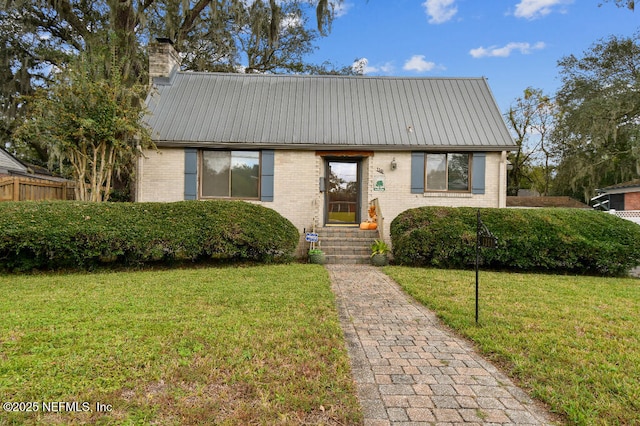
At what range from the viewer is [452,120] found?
1028 centimetres

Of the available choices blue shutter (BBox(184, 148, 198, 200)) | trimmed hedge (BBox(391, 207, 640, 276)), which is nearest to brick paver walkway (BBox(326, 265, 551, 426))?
trimmed hedge (BBox(391, 207, 640, 276))

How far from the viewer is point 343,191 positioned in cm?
1050

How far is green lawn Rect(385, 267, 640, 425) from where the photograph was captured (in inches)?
93.1

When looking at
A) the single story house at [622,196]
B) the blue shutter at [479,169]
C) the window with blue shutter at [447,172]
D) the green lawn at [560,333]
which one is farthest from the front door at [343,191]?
the single story house at [622,196]

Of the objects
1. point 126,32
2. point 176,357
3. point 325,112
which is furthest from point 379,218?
point 126,32

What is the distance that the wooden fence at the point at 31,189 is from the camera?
7996mm

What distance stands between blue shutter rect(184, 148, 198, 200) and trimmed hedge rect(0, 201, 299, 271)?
192 cm

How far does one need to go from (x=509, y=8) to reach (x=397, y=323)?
15.4m

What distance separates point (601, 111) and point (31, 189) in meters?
21.4

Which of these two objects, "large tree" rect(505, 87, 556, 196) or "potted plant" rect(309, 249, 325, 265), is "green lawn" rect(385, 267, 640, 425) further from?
"large tree" rect(505, 87, 556, 196)

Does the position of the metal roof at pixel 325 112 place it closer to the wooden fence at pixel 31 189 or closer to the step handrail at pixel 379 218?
the step handrail at pixel 379 218

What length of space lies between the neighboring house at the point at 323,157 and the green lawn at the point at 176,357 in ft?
16.7

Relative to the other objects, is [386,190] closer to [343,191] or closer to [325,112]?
[343,191]

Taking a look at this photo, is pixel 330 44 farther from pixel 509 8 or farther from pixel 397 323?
pixel 397 323
